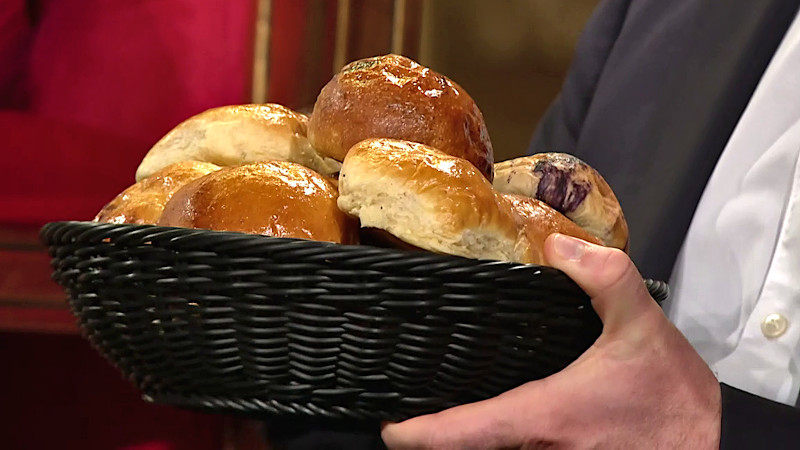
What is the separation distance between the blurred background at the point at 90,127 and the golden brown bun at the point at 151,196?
838 mm

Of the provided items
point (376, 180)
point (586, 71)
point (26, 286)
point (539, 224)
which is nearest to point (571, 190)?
point (539, 224)

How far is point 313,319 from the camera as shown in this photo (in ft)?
1.48

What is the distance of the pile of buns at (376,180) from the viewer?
491 millimetres

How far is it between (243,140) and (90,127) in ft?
2.96

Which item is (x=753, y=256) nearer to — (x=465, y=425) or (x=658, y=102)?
(x=658, y=102)

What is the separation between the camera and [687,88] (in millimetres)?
992

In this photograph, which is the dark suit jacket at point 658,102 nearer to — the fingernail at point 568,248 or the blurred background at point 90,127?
the fingernail at point 568,248

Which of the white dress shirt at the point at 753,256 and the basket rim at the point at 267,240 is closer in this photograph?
the basket rim at the point at 267,240

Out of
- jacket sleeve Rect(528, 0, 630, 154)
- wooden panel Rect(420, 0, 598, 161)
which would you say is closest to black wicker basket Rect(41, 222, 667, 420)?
jacket sleeve Rect(528, 0, 630, 154)

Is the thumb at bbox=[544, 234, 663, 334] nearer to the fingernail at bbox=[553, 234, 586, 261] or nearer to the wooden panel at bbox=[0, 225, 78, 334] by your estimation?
the fingernail at bbox=[553, 234, 586, 261]

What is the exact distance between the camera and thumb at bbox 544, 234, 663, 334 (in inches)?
18.6

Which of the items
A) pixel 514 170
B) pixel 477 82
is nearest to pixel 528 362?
pixel 514 170

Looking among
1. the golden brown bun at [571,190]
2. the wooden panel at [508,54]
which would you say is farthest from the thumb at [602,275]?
the wooden panel at [508,54]

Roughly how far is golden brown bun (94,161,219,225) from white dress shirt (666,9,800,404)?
1.72 ft
